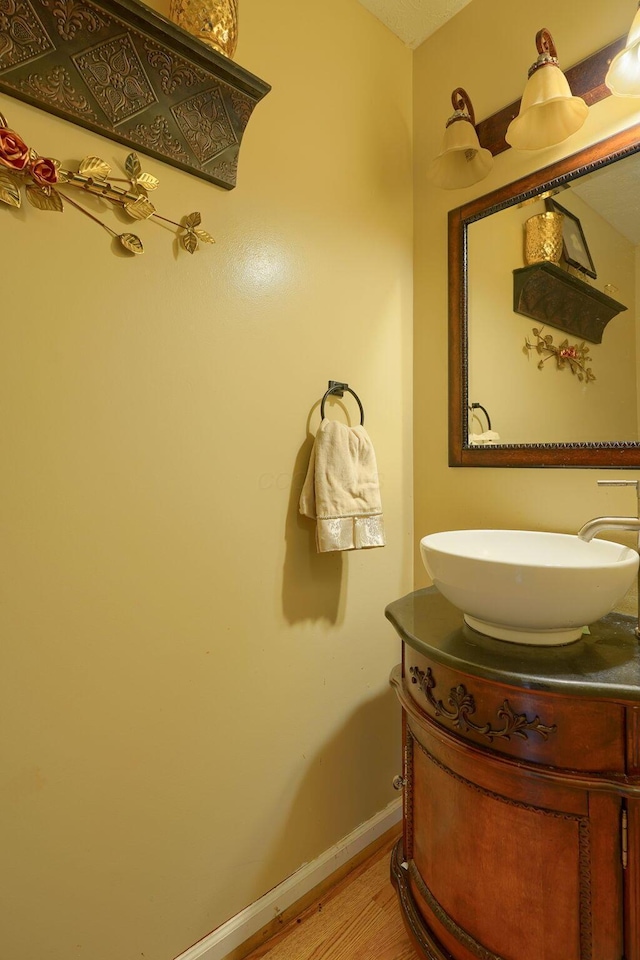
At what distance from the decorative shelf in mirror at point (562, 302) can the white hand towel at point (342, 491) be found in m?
0.60

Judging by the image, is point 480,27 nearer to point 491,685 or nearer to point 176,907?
point 491,685

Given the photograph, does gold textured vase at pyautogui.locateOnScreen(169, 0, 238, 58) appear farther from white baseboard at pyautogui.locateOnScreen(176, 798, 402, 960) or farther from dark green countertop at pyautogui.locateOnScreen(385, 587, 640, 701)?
white baseboard at pyautogui.locateOnScreen(176, 798, 402, 960)

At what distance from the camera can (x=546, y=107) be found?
1107mm

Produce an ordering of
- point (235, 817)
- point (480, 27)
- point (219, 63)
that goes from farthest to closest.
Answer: point (480, 27) < point (235, 817) < point (219, 63)

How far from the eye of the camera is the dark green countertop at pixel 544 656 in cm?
72

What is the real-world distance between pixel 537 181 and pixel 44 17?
1181mm

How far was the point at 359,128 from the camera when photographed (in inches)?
55.1

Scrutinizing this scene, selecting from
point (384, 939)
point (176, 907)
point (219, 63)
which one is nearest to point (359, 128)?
point (219, 63)

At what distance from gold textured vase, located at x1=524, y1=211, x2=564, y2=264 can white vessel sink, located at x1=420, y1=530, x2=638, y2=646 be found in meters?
0.80

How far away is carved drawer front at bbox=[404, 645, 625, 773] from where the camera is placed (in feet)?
2.39

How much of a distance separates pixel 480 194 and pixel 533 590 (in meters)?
1.24

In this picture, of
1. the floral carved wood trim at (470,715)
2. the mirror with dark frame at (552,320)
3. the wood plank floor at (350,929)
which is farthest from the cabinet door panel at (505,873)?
the mirror with dark frame at (552,320)

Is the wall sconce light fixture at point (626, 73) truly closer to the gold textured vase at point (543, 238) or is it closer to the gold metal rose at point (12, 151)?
the gold textured vase at point (543, 238)

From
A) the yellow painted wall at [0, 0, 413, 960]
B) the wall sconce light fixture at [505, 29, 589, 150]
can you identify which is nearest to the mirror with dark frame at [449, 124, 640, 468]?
the wall sconce light fixture at [505, 29, 589, 150]
